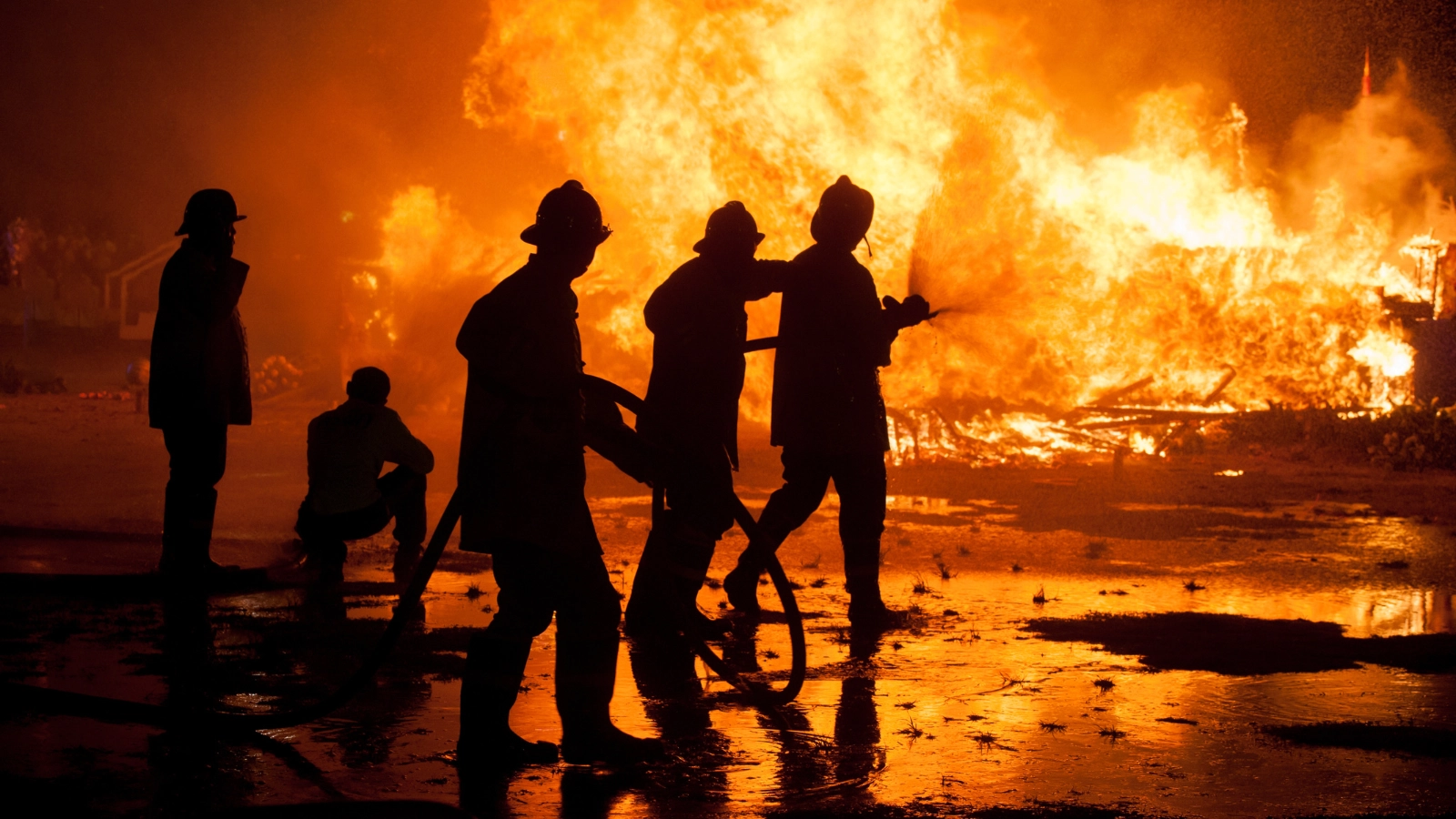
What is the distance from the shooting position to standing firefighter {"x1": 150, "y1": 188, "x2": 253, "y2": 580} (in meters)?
7.18

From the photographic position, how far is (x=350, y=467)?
7.54m

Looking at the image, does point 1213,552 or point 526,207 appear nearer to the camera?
point 1213,552

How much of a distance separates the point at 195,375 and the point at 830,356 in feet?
10.9

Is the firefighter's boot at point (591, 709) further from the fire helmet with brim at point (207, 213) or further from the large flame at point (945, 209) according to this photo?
the large flame at point (945, 209)

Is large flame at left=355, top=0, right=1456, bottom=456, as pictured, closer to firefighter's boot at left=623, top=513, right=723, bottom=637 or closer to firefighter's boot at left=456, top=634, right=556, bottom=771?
firefighter's boot at left=623, top=513, right=723, bottom=637

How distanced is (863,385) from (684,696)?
2279mm

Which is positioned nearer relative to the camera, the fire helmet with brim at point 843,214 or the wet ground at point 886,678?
the wet ground at point 886,678

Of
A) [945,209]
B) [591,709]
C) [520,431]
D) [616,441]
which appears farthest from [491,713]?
[945,209]

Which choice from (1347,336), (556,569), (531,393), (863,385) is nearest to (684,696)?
(556,569)

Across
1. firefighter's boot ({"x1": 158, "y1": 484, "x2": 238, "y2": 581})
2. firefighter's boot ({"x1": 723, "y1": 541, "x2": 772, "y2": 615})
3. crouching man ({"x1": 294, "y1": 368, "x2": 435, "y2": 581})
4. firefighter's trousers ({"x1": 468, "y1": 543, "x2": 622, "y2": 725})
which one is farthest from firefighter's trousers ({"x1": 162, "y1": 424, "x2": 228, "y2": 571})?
firefighter's trousers ({"x1": 468, "y1": 543, "x2": 622, "y2": 725})

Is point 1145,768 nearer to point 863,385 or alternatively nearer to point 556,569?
point 556,569

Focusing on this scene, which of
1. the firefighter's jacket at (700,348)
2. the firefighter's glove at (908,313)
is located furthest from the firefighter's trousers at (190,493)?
the firefighter's glove at (908,313)

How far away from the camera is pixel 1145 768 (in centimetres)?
442

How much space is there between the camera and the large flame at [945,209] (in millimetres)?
17359
